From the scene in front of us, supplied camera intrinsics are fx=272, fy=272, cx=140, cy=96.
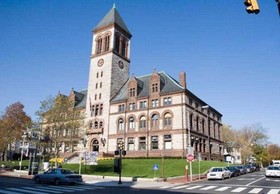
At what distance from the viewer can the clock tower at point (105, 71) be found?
56484mm

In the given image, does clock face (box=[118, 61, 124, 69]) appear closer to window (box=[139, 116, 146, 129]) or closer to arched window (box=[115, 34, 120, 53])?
arched window (box=[115, 34, 120, 53])

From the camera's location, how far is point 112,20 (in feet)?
206

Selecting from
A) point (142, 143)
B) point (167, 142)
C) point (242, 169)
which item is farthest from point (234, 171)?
point (142, 143)

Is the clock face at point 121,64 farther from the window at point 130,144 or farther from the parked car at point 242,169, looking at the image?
the parked car at point 242,169

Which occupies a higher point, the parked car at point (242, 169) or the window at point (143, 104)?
the window at point (143, 104)

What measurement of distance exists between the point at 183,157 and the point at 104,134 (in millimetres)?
17588

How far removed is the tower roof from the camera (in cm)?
6311

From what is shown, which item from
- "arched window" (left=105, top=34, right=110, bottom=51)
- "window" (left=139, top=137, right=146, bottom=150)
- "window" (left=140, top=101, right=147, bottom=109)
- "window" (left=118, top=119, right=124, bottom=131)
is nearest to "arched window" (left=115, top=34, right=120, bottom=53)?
"arched window" (left=105, top=34, right=110, bottom=51)

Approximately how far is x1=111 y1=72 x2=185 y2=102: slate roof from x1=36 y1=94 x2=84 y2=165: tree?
64.0ft

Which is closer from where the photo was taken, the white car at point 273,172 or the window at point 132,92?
the white car at point 273,172

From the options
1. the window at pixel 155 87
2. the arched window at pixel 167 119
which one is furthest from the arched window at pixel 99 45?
the arched window at pixel 167 119

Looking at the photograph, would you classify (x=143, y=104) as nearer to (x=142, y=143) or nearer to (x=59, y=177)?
(x=142, y=143)

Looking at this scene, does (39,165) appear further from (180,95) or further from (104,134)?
(180,95)

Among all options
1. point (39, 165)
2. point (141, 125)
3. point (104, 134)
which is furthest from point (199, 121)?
point (39, 165)
